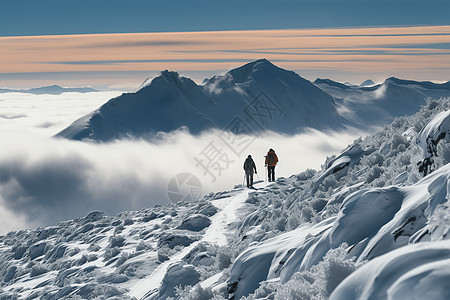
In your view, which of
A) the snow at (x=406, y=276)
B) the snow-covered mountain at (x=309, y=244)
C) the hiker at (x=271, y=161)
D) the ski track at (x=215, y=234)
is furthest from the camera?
the hiker at (x=271, y=161)

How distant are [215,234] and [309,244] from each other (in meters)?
10.7

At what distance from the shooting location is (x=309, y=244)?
652 centimetres

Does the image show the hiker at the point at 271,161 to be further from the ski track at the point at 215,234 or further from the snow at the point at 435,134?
the snow at the point at 435,134

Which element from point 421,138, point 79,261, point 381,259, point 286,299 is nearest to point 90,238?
point 79,261

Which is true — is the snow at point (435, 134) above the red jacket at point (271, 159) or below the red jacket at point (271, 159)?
above

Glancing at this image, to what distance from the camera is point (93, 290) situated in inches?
523

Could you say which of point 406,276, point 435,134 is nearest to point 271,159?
point 435,134

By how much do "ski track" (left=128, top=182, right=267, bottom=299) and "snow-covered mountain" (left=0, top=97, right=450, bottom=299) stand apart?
0.07 metres

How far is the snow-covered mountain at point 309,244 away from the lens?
137 inches

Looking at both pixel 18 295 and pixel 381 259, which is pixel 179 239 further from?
pixel 381 259

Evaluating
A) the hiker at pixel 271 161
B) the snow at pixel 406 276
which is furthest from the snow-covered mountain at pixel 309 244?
the hiker at pixel 271 161

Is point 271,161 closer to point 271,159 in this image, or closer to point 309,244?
point 271,159

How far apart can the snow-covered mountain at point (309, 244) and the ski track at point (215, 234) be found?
70 mm

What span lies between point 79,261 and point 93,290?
578 centimetres
